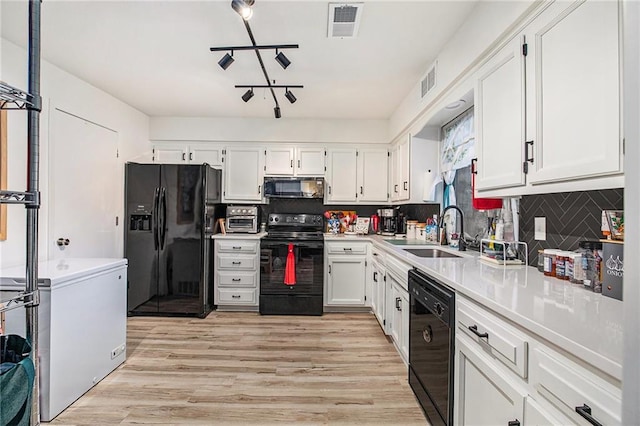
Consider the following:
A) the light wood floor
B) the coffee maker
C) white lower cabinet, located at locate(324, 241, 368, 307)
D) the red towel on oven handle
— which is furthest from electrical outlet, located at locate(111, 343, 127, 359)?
the coffee maker

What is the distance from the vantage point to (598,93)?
3.62 feet

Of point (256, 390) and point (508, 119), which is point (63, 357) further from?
point (508, 119)

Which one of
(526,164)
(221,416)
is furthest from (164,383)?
(526,164)

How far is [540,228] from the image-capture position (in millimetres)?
1803

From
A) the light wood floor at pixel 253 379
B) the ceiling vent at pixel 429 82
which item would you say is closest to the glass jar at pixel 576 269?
the light wood floor at pixel 253 379

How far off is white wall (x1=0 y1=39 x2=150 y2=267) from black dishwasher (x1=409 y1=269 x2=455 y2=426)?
9.99 ft

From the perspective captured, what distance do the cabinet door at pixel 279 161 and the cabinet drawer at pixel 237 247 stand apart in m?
1.04

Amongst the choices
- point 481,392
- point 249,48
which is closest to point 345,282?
point 481,392

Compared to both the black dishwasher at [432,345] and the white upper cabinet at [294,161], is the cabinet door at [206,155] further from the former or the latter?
the black dishwasher at [432,345]

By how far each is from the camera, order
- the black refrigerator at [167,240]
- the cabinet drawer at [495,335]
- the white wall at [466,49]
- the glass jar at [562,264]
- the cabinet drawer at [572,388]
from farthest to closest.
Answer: the black refrigerator at [167,240]
the white wall at [466,49]
the glass jar at [562,264]
the cabinet drawer at [495,335]
the cabinet drawer at [572,388]

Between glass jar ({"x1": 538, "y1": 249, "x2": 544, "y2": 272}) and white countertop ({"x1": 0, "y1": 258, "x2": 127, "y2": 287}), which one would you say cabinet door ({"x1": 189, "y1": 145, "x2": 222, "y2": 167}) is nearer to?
white countertop ({"x1": 0, "y1": 258, "x2": 127, "y2": 287})

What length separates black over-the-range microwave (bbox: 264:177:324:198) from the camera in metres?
4.21

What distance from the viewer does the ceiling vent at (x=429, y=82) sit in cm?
263

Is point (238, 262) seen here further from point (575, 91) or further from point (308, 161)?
point (575, 91)
